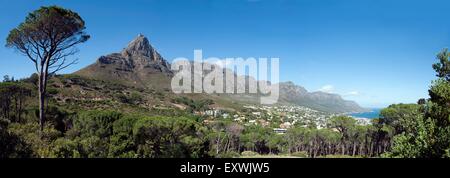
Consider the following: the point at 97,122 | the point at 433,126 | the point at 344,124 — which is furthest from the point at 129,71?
the point at 433,126

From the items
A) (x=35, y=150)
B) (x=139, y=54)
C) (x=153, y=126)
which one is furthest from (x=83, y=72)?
(x=35, y=150)

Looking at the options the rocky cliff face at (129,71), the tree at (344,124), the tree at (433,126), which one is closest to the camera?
the tree at (433,126)

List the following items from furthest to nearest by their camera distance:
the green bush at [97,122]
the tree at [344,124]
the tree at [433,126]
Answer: the tree at [344,124]
the green bush at [97,122]
the tree at [433,126]

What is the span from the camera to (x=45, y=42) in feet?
47.3

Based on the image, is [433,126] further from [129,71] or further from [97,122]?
[129,71]

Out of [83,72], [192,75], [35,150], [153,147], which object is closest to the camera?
[35,150]

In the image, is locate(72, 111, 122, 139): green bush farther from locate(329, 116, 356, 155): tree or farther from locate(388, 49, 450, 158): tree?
locate(329, 116, 356, 155): tree

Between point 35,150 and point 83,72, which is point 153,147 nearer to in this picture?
point 35,150

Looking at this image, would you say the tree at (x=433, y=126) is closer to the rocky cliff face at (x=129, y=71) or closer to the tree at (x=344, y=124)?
the tree at (x=344, y=124)

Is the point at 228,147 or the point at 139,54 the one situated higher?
the point at 139,54

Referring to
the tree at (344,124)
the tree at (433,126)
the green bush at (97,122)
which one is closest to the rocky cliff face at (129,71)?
the green bush at (97,122)

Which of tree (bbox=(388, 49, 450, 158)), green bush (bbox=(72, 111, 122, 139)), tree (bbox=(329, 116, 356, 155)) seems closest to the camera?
tree (bbox=(388, 49, 450, 158))

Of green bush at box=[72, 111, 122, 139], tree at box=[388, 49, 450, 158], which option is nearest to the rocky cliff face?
green bush at box=[72, 111, 122, 139]
